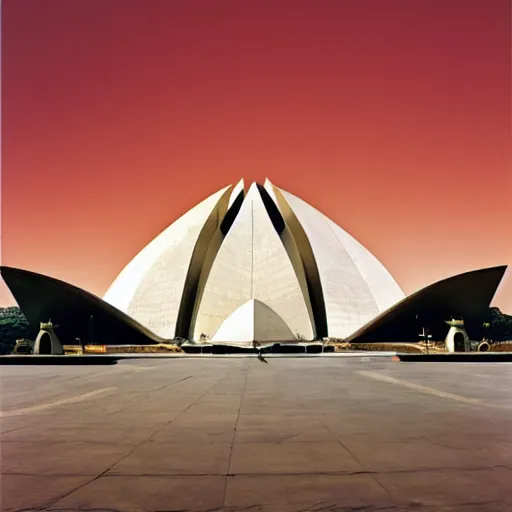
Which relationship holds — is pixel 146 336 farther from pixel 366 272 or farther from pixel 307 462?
pixel 307 462

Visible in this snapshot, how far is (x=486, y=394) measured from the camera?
7746mm

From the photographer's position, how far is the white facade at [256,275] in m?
35.6

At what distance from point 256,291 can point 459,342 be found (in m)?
15.9

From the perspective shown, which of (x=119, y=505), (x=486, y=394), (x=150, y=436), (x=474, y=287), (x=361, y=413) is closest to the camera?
(x=119, y=505)

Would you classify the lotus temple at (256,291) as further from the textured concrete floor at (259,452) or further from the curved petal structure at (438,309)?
the textured concrete floor at (259,452)

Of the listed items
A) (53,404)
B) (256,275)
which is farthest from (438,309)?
(53,404)

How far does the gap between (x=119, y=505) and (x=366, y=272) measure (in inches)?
1430

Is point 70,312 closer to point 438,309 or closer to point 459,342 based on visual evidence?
point 459,342

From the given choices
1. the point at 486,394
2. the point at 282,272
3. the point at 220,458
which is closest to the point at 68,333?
the point at 282,272

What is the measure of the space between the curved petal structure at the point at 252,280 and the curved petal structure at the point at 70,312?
5132 millimetres

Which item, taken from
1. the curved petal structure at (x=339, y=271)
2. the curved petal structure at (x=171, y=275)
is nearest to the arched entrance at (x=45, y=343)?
the curved petal structure at (x=171, y=275)

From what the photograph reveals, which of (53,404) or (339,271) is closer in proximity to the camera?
(53,404)

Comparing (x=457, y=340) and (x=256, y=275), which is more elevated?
(x=256, y=275)

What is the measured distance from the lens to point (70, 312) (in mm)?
30453
